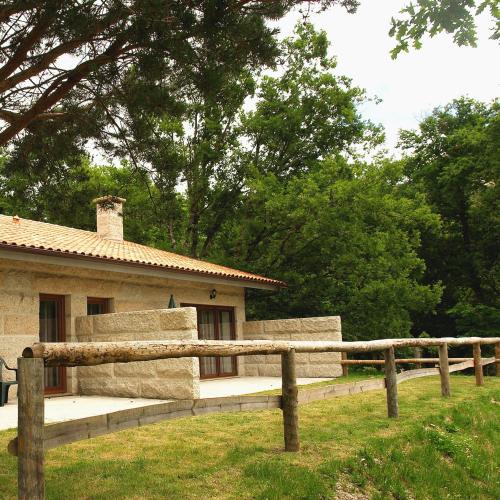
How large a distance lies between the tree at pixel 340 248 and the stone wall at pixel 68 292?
581 centimetres

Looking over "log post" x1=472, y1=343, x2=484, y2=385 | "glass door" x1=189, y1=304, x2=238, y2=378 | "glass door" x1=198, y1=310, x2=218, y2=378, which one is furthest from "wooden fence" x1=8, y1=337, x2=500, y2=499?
"glass door" x1=189, y1=304, x2=238, y2=378

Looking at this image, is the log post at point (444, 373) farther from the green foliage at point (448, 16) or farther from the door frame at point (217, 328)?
the door frame at point (217, 328)

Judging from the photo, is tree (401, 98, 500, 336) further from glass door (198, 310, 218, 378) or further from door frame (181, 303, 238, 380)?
glass door (198, 310, 218, 378)

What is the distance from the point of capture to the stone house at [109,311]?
9.73 metres

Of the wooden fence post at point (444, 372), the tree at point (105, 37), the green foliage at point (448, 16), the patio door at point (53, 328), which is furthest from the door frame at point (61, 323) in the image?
the green foliage at point (448, 16)

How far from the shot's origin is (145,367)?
9906 millimetres

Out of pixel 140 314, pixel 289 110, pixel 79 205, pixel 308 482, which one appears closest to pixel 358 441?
pixel 308 482

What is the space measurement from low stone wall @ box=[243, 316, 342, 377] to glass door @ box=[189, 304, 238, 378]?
62 centimetres

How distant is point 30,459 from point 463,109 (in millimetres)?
27398

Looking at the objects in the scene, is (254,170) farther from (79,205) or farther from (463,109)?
(79,205)

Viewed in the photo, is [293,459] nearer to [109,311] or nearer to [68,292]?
[68,292]

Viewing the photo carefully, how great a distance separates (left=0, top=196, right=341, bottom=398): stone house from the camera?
9727 millimetres

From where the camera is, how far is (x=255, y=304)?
21531 millimetres

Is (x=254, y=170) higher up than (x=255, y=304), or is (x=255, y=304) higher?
(x=254, y=170)
